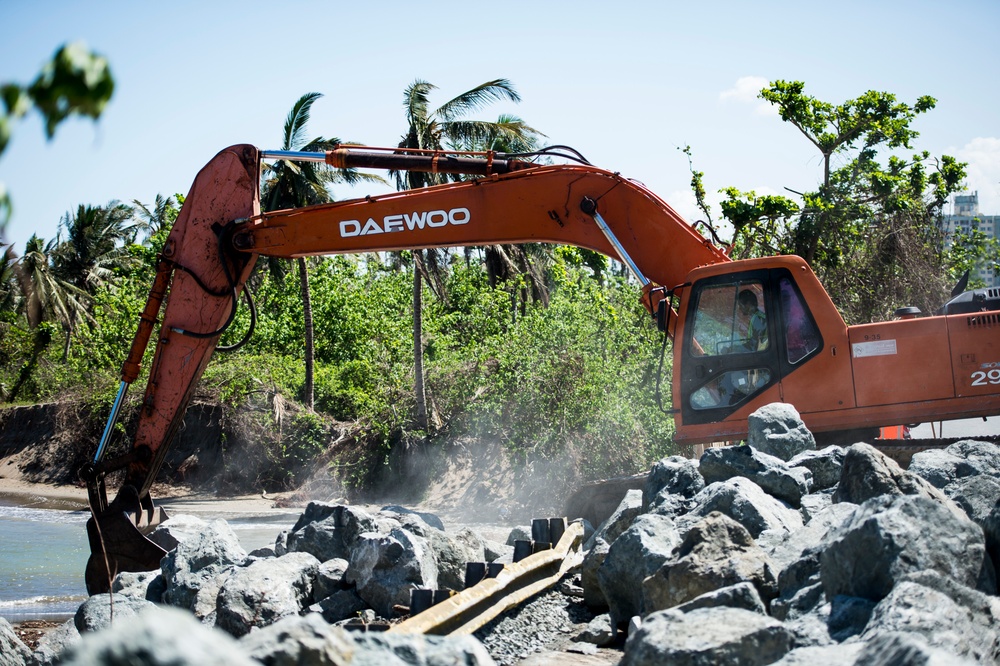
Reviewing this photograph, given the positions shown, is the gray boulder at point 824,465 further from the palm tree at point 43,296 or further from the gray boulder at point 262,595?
the palm tree at point 43,296

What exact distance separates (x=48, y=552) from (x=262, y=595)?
310 inches

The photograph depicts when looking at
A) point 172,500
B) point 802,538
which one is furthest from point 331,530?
point 172,500

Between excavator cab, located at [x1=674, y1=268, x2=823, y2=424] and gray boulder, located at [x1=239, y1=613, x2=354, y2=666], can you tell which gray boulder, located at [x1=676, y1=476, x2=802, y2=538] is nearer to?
excavator cab, located at [x1=674, y1=268, x2=823, y2=424]

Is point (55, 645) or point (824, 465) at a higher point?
point (824, 465)

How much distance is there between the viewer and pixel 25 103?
5.50 ft

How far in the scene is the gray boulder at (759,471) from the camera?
307 inches

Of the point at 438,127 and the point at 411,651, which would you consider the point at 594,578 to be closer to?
the point at 411,651

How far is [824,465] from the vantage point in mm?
8047

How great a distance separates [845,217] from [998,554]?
18894 millimetres

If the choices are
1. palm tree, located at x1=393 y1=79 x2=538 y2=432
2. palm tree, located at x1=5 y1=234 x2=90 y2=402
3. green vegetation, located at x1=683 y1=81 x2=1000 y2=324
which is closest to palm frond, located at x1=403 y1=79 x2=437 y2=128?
palm tree, located at x1=393 y1=79 x2=538 y2=432

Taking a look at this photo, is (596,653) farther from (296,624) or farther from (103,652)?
(103,652)

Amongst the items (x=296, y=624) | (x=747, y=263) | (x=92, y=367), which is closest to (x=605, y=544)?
(x=747, y=263)

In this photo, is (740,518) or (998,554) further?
(740,518)

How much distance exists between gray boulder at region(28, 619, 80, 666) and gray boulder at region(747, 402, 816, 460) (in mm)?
5801
